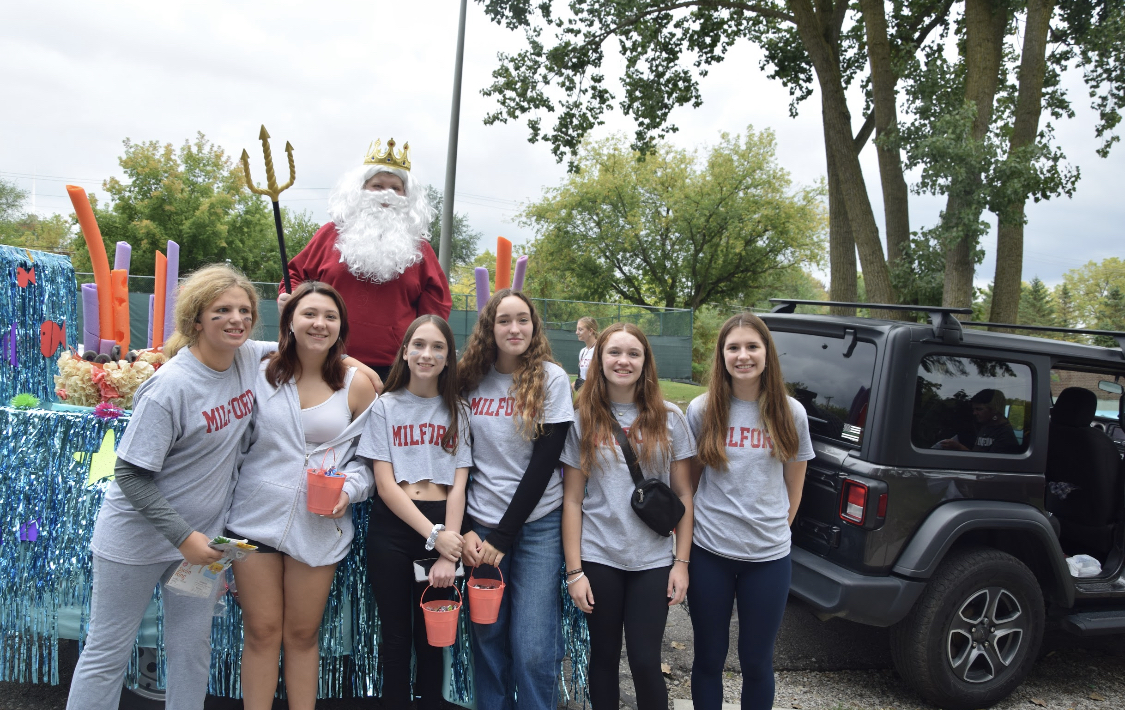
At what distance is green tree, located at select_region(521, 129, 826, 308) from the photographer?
25703mm

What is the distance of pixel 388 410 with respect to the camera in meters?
2.28

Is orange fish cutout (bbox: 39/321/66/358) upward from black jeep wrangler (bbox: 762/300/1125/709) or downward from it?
upward

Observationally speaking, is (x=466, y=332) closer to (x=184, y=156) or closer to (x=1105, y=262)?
(x=184, y=156)

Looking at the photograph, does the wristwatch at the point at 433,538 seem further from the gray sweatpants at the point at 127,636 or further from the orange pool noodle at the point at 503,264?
the orange pool noodle at the point at 503,264

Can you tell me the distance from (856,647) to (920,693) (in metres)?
0.66

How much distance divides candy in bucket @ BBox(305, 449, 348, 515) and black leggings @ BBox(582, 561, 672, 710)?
0.85m

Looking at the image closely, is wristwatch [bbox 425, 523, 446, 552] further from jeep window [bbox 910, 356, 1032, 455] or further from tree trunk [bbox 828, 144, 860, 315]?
tree trunk [bbox 828, 144, 860, 315]

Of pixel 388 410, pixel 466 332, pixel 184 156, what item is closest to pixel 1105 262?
pixel 466 332

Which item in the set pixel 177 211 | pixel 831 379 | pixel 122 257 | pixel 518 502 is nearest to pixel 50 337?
pixel 122 257

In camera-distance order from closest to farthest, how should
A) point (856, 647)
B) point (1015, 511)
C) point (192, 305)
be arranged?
point (192, 305) → point (1015, 511) → point (856, 647)

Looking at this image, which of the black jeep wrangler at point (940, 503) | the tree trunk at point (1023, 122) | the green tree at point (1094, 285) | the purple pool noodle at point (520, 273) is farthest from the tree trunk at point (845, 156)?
the green tree at point (1094, 285)

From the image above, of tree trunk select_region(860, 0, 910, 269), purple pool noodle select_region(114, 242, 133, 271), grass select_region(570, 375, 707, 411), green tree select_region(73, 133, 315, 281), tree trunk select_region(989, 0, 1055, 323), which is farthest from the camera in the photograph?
green tree select_region(73, 133, 315, 281)

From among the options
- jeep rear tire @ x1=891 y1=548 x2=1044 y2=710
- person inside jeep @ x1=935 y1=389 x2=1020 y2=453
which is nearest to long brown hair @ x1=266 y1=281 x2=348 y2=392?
jeep rear tire @ x1=891 y1=548 x2=1044 y2=710

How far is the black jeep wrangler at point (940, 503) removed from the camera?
9.01 ft
